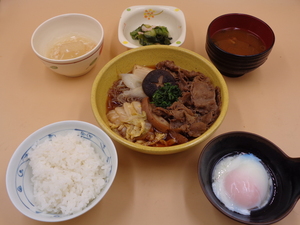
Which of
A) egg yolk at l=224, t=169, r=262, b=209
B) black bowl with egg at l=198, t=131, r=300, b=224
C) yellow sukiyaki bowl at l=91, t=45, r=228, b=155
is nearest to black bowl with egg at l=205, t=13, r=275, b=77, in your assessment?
yellow sukiyaki bowl at l=91, t=45, r=228, b=155

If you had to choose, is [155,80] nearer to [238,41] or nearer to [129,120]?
[129,120]

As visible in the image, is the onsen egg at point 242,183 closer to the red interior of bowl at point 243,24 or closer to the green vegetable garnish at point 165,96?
the green vegetable garnish at point 165,96

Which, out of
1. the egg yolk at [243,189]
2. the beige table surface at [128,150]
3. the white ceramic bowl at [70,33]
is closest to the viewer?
the egg yolk at [243,189]

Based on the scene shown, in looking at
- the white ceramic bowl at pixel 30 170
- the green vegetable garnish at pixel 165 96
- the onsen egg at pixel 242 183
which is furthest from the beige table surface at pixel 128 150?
the green vegetable garnish at pixel 165 96

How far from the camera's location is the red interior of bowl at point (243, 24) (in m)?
2.08

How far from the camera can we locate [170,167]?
169cm

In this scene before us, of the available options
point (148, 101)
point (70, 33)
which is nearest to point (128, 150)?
point (148, 101)

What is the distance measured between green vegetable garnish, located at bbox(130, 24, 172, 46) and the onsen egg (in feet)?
4.31

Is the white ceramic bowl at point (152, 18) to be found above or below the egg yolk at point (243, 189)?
above

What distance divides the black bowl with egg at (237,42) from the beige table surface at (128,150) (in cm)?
25

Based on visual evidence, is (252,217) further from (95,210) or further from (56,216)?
(56,216)

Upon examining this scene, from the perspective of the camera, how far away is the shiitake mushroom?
183cm

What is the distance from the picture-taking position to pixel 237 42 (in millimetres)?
2131

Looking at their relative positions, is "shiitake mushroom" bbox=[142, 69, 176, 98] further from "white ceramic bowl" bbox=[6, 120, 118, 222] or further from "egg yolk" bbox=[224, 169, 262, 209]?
"egg yolk" bbox=[224, 169, 262, 209]
